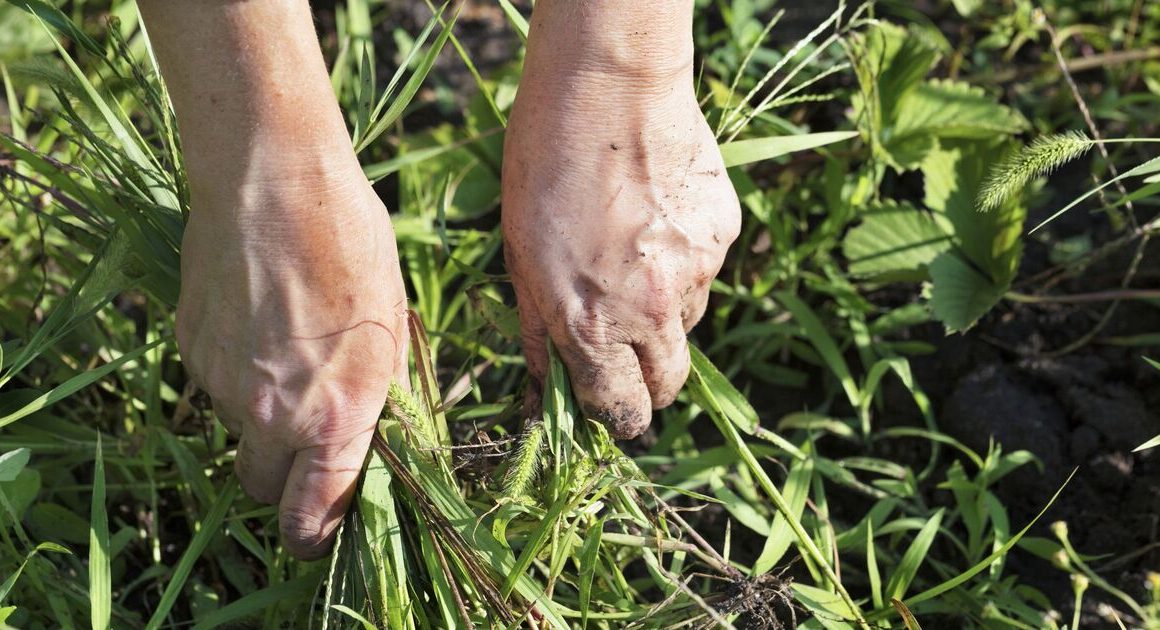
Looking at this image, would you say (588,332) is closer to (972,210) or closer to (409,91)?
(409,91)

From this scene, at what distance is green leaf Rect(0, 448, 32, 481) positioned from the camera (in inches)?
47.4

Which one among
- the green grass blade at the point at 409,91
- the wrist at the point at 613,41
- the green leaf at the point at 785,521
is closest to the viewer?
the wrist at the point at 613,41

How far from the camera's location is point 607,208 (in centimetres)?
125

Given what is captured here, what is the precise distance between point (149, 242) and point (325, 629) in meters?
0.58

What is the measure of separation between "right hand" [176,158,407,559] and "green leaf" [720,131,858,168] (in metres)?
0.59

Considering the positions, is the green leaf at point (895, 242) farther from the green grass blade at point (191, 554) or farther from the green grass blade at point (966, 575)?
the green grass blade at point (191, 554)

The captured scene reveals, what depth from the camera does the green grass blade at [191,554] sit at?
4.15 ft

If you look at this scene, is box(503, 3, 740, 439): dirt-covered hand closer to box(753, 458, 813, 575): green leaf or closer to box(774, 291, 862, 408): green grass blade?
box(753, 458, 813, 575): green leaf

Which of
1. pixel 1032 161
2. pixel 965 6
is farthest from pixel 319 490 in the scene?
pixel 965 6

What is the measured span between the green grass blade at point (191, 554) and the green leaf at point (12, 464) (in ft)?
0.74

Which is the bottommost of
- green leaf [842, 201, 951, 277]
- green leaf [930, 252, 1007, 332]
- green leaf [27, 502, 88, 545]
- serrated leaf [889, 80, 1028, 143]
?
green leaf [27, 502, 88, 545]

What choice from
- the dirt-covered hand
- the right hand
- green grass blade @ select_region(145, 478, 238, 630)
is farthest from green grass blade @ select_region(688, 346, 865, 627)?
green grass blade @ select_region(145, 478, 238, 630)

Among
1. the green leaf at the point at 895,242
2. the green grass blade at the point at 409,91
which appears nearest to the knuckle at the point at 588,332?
the green grass blade at the point at 409,91

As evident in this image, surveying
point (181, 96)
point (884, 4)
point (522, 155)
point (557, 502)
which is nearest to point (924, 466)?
point (557, 502)
